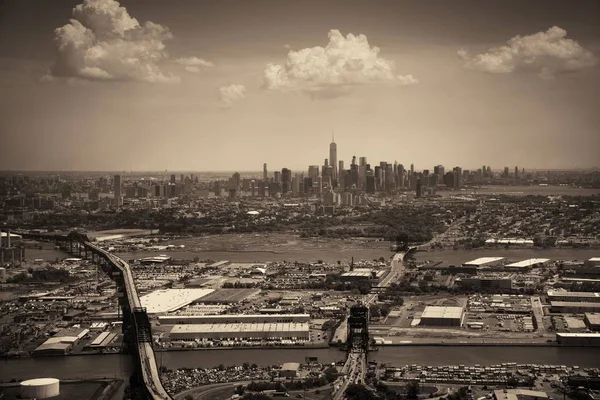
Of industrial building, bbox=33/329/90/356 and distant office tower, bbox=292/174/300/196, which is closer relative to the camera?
industrial building, bbox=33/329/90/356

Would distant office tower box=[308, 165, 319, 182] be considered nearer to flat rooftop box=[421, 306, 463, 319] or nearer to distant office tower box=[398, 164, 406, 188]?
distant office tower box=[398, 164, 406, 188]

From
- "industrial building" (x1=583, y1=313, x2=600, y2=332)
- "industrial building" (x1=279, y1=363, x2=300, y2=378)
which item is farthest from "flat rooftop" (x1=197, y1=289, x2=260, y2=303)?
"industrial building" (x1=583, y1=313, x2=600, y2=332)

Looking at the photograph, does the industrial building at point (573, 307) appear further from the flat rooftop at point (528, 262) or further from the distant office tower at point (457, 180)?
the distant office tower at point (457, 180)

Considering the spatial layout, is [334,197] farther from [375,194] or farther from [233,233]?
[233,233]

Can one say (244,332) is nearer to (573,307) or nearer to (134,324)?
(134,324)

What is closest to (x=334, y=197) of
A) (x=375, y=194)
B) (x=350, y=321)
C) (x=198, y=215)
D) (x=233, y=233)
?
(x=375, y=194)

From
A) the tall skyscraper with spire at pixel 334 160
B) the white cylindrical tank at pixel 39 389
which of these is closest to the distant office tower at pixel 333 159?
the tall skyscraper with spire at pixel 334 160

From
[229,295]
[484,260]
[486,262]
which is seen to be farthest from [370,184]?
[229,295]
